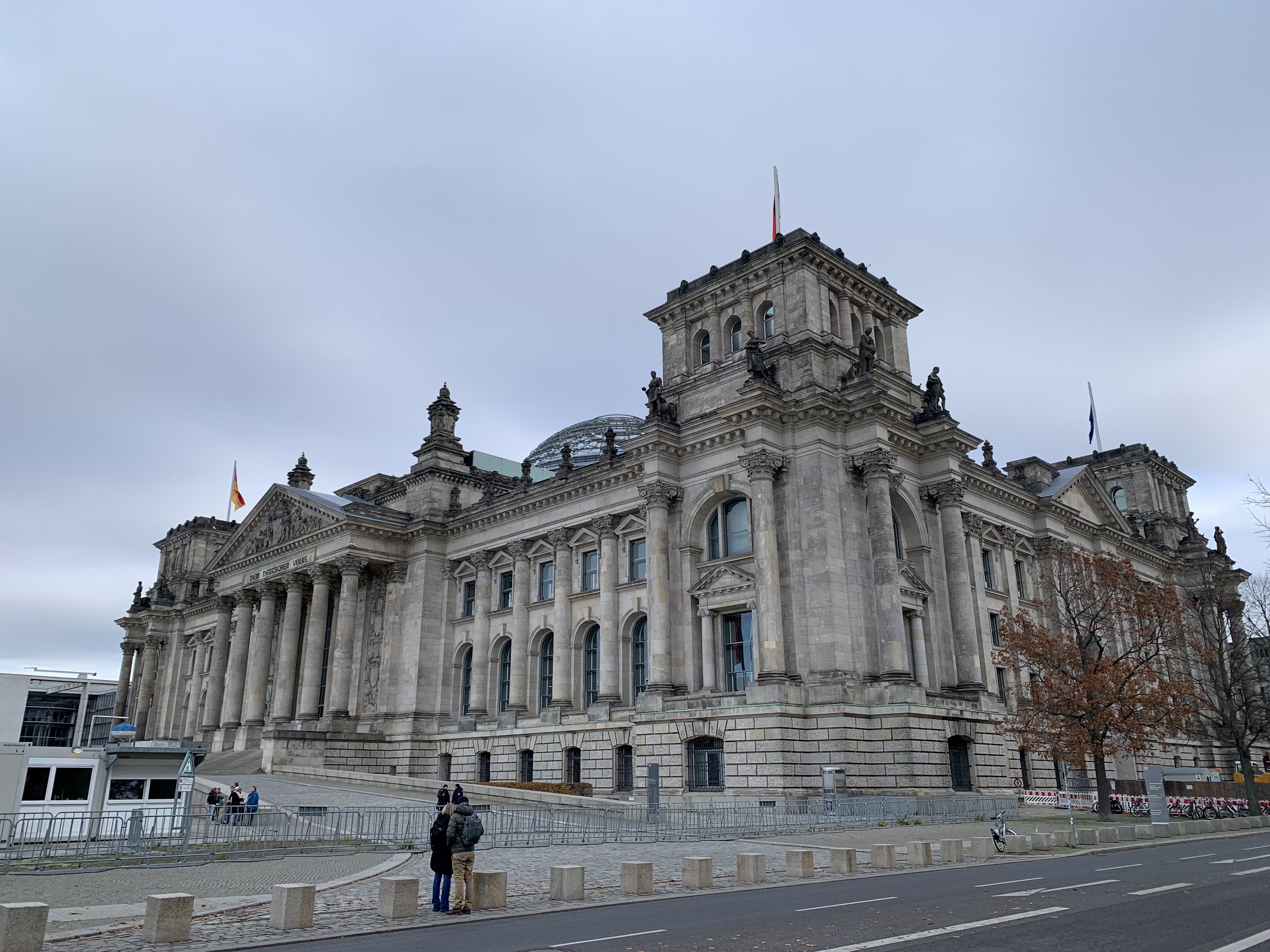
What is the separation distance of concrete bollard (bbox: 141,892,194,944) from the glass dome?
194 feet

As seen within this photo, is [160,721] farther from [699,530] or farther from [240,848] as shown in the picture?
[240,848]

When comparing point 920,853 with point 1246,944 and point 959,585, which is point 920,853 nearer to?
point 1246,944

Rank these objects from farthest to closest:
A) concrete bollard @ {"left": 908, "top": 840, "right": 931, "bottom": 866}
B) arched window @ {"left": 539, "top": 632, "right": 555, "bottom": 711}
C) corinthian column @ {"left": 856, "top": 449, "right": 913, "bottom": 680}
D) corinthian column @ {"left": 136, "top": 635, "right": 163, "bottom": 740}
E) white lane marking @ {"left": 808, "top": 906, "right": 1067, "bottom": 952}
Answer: corinthian column @ {"left": 136, "top": 635, "right": 163, "bottom": 740}, arched window @ {"left": 539, "top": 632, "right": 555, "bottom": 711}, corinthian column @ {"left": 856, "top": 449, "right": 913, "bottom": 680}, concrete bollard @ {"left": 908, "top": 840, "right": 931, "bottom": 866}, white lane marking @ {"left": 808, "top": 906, "right": 1067, "bottom": 952}

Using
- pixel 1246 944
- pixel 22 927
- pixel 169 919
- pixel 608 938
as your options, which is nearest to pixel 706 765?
pixel 608 938

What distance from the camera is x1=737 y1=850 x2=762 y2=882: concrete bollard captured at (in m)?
18.5

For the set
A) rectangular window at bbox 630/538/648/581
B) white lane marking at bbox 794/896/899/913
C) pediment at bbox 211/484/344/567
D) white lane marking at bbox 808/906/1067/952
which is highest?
pediment at bbox 211/484/344/567

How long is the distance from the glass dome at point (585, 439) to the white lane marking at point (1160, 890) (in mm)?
55635

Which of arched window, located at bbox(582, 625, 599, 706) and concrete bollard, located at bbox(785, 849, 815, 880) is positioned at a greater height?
arched window, located at bbox(582, 625, 599, 706)

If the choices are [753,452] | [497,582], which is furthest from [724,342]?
[497,582]

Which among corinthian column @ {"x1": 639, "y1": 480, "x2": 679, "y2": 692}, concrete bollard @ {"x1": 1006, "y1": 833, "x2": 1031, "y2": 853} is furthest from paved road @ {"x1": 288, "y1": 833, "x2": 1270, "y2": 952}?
corinthian column @ {"x1": 639, "y1": 480, "x2": 679, "y2": 692}

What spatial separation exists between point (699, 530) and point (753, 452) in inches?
212

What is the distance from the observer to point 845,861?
67.8 feet

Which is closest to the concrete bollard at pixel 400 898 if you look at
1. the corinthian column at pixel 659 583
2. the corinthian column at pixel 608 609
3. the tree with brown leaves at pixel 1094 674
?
the corinthian column at pixel 659 583

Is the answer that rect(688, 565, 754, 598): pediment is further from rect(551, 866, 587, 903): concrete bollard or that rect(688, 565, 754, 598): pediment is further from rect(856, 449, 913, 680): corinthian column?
rect(551, 866, 587, 903): concrete bollard
